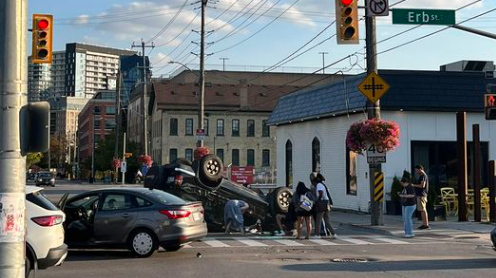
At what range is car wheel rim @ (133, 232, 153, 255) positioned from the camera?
1343cm

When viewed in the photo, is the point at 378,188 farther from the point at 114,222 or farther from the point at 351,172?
the point at 114,222

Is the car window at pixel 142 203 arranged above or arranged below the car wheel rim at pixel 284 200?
above

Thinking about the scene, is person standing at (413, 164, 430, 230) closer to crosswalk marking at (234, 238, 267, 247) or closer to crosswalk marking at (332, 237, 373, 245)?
crosswalk marking at (332, 237, 373, 245)

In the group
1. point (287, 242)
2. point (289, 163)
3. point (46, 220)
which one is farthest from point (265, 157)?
point (46, 220)

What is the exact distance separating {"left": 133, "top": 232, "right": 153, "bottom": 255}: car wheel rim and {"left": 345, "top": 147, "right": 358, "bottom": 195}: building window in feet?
50.3

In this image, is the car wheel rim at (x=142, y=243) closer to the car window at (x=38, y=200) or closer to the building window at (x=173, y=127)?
the car window at (x=38, y=200)

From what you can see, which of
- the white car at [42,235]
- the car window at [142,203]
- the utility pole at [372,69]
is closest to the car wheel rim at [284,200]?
the utility pole at [372,69]

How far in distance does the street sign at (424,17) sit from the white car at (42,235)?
10.9m

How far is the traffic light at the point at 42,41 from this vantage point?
559 inches

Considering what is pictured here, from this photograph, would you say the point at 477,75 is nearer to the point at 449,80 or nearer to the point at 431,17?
the point at 449,80

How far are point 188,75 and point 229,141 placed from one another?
20610mm

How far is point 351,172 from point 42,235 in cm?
1931

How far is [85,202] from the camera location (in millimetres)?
14055

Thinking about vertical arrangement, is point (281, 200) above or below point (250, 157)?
below
